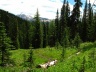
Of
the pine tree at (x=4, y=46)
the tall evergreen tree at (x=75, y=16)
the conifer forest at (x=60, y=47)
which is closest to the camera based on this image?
the conifer forest at (x=60, y=47)

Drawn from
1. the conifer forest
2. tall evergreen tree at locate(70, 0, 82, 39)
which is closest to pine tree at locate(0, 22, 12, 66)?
the conifer forest

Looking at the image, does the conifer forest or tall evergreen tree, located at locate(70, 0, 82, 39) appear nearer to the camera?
the conifer forest

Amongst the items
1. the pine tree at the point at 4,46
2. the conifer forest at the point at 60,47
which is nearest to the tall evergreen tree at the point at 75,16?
the conifer forest at the point at 60,47

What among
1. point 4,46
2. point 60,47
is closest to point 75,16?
point 60,47

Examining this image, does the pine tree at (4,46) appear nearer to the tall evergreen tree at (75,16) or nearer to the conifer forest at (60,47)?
the conifer forest at (60,47)

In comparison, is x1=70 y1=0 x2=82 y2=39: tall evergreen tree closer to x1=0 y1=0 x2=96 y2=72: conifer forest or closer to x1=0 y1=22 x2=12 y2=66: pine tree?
x1=0 y1=0 x2=96 y2=72: conifer forest

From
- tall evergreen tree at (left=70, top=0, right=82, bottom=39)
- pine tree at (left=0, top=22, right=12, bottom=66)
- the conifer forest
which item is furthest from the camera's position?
tall evergreen tree at (left=70, top=0, right=82, bottom=39)

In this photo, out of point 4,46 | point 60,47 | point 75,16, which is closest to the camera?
point 4,46

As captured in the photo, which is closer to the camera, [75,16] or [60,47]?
[60,47]

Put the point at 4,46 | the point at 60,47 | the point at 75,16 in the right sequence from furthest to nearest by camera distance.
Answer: the point at 75,16 → the point at 60,47 → the point at 4,46

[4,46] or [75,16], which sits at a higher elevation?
[75,16]

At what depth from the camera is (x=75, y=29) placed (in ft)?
242

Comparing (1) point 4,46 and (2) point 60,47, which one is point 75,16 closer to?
(2) point 60,47

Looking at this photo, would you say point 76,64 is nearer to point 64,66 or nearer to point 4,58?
point 64,66
